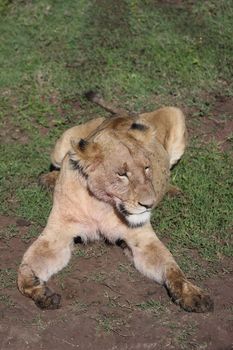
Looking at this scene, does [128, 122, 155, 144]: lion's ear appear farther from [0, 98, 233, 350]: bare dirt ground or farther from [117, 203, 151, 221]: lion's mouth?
[0, 98, 233, 350]: bare dirt ground

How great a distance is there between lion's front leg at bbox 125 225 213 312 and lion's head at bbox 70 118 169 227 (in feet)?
0.50

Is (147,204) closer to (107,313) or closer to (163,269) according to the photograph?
(163,269)

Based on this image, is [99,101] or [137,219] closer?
[137,219]

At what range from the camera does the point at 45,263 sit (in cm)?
455

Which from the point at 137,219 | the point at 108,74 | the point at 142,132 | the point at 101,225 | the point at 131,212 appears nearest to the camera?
the point at 131,212

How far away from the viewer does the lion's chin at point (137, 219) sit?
14.4 feet

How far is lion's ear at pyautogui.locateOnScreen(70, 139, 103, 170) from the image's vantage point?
172 inches

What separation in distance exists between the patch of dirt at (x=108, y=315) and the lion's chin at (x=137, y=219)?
0.36 metres

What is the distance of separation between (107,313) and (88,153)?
0.91 metres

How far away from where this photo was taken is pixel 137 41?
7.48m

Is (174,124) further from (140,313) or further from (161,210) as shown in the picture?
(140,313)

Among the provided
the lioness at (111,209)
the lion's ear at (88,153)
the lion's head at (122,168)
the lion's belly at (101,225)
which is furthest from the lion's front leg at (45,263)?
the lion's ear at (88,153)

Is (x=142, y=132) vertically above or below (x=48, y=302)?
above

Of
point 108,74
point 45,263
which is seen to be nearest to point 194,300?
point 45,263
